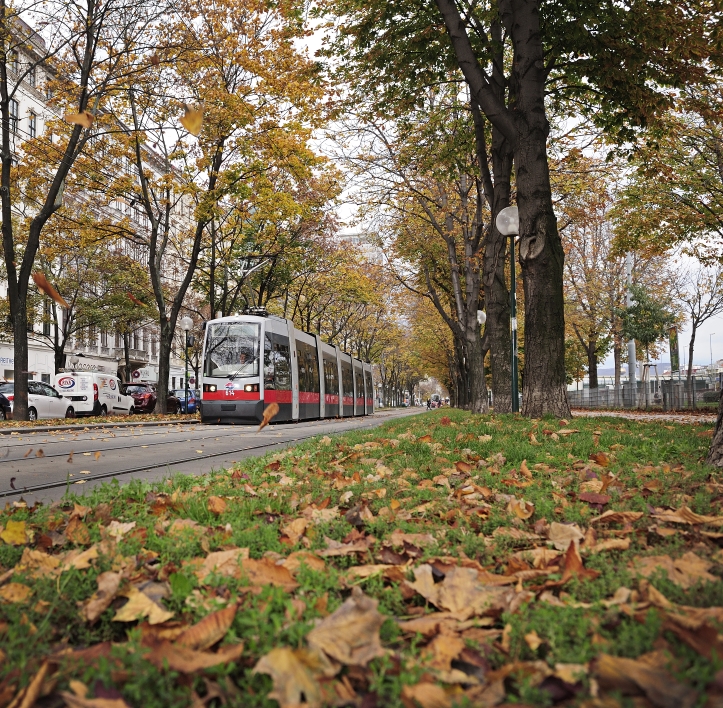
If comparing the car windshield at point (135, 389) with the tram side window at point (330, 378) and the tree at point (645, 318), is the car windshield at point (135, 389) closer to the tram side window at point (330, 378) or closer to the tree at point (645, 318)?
the tram side window at point (330, 378)

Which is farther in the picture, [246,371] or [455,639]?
[246,371]

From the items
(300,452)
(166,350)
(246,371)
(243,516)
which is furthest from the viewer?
(166,350)

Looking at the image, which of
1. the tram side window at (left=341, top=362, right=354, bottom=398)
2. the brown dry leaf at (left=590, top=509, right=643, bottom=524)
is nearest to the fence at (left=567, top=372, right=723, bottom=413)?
the tram side window at (left=341, top=362, right=354, bottom=398)

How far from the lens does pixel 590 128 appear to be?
16562mm

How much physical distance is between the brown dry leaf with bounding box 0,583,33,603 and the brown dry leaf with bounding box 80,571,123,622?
0.76 feet

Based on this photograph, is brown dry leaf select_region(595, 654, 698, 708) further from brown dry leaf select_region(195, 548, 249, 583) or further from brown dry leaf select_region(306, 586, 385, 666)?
brown dry leaf select_region(195, 548, 249, 583)

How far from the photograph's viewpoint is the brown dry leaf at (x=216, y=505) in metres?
3.75

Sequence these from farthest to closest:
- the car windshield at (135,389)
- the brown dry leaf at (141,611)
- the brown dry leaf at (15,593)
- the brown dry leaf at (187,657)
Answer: the car windshield at (135,389)
the brown dry leaf at (15,593)
the brown dry leaf at (141,611)
the brown dry leaf at (187,657)

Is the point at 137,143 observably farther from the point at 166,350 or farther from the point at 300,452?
the point at 300,452

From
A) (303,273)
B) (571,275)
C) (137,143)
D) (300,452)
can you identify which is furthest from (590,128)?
(571,275)

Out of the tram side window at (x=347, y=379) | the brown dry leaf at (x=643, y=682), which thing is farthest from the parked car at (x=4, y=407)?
the brown dry leaf at (x=643, y=682)

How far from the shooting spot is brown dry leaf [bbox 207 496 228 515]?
3754 mm

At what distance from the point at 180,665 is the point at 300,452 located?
5693 millimetres

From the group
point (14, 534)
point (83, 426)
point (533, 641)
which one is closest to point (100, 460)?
point (14, 534)
